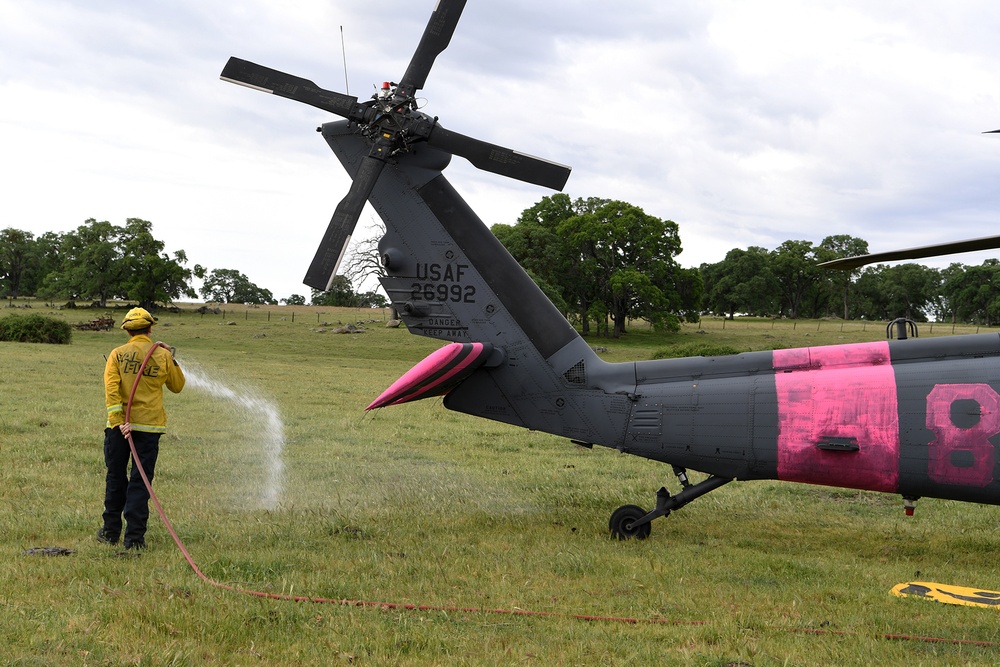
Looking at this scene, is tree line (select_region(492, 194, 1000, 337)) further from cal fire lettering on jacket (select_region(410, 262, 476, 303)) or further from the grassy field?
cal fire lettering on jacket (select_region(410, 262, 476, 303))

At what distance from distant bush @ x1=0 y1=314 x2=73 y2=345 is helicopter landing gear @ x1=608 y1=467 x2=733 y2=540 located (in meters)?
38.1

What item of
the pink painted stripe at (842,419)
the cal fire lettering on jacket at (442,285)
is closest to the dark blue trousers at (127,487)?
the cal fire lettering on jacket at (442,285)

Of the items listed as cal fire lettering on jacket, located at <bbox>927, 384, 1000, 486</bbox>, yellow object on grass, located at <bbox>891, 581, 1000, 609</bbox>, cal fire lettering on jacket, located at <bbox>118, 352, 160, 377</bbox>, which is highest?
cal fire lettering on jacket, located at <bbox>118, 352, 160, 377</bbox>

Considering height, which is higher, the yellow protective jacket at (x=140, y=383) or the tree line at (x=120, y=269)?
the tree line at (x=120, y=269)

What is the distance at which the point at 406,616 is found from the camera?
19.5 ft

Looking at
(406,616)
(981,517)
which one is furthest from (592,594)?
(981,517)

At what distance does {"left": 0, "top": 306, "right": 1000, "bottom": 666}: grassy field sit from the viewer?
5.40 m

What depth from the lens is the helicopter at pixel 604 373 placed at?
8148mm

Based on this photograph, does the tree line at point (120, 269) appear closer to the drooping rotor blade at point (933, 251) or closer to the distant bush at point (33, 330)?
the distant bush at point (33, 330)

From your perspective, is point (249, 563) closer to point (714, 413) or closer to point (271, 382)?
point (714, 413)

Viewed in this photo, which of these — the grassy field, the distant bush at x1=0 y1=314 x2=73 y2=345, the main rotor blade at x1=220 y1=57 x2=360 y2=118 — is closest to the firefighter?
the grassy field

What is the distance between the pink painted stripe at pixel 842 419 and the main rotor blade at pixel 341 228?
4938mm

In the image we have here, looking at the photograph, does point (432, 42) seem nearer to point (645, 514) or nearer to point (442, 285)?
point (442, 285)

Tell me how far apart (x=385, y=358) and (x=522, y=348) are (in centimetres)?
3625
